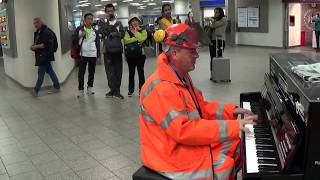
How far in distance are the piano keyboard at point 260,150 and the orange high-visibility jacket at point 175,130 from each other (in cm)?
14

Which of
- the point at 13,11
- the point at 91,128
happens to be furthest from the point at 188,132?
the point at 13,11

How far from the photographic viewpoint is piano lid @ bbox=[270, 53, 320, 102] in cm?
184

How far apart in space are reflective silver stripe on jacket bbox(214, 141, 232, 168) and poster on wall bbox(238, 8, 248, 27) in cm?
1621

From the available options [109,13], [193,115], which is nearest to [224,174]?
[193,115]

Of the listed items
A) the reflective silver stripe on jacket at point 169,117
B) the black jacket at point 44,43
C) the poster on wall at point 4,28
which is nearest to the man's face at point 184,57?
the reflective silver stripe on jacket at point 169,117

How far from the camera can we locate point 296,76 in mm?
2371

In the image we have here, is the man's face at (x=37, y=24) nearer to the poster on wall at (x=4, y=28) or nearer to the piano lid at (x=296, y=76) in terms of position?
the poster on wall at (x=4, y=28)

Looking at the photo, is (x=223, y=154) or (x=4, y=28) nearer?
A: (x=223, y=154)

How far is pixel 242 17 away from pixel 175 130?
16.8 meters

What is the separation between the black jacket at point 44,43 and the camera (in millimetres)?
7826

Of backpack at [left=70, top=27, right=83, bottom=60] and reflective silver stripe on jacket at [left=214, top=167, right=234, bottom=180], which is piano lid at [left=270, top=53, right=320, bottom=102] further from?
backpack at [left=70, top=27, right=83, bottom=60]

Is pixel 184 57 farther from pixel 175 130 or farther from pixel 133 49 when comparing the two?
pixel 133 49

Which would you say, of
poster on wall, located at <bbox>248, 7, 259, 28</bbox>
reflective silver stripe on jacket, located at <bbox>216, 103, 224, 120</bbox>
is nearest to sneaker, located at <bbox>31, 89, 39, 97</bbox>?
reflective silver stripe on jacket, located at <bbox>216, 103, 224, 120</bbox>

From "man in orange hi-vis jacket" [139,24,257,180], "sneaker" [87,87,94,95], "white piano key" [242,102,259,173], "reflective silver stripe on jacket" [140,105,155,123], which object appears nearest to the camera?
"white piano key" [242,102,259,173]
